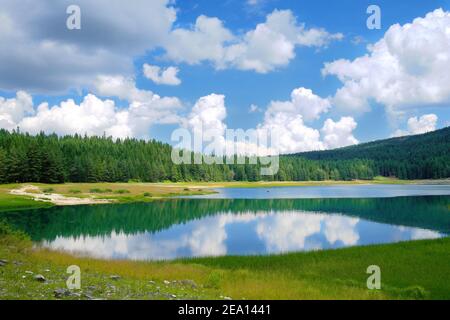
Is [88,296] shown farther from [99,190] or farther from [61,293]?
[99,190]

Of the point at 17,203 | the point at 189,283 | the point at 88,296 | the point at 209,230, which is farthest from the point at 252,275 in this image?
the point at 17,203

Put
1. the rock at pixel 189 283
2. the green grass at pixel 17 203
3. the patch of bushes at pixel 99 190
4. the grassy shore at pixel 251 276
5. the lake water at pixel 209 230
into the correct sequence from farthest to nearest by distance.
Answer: the patch of bushes at pixel 99 190 < the green grass at pixel 17 203 < the lake water at pixel 209 230 < the rock at pixel 189 283 < the grassy shore at pixel 251 276

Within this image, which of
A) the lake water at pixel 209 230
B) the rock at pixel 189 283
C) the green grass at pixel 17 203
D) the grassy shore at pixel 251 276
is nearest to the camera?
the grassy shore at pixel 251 276

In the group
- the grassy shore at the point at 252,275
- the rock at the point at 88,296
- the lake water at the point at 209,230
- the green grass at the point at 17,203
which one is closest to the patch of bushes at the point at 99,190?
the green grass at the point at 17,203

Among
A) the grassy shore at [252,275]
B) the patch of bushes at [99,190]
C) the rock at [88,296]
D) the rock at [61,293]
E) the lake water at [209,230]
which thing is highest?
the patch of bushes at [99,190]

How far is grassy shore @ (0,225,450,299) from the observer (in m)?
18.6

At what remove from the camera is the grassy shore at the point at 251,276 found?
18562mm

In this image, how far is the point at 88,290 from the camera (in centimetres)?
1789

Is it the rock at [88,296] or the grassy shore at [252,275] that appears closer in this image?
the rock at [88,296]

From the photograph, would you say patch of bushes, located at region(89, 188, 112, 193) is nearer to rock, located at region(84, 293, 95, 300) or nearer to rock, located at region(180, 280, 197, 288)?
rock, located at region(180, 280, 197, 288)

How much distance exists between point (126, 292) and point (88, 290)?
1.82m

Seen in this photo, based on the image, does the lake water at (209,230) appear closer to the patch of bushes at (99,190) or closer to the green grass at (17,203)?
the green grass at (17,203)
